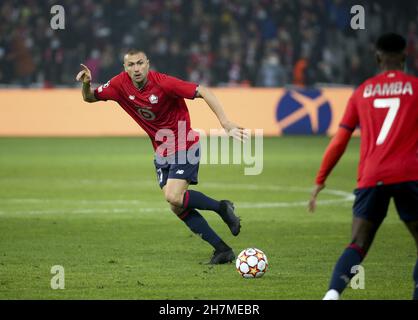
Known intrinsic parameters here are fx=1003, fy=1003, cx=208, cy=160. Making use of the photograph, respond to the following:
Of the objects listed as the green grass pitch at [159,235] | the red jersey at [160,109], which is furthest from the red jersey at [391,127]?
the red jersey at [160,109]

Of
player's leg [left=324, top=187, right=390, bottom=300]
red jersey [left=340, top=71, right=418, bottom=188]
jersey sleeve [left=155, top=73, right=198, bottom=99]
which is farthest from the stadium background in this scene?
jersey sleeve [left=155, top=73, right=198, bottom=99]

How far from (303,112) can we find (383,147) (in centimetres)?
1983

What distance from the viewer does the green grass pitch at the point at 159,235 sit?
8.13 metres

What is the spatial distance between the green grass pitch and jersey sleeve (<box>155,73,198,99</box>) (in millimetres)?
1592

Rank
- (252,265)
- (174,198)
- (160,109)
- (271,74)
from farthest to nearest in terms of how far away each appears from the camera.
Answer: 1. (271,74)
2. (160,109)
3. (174,198)
4. (252,265)

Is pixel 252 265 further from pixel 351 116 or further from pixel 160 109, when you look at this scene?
pixel 351 116

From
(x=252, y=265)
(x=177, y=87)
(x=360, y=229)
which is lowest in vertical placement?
(x=252, y=265)

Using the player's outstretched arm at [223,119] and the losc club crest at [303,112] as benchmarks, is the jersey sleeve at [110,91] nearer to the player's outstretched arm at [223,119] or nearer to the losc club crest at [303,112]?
the player's outstretched arm at [223,119]

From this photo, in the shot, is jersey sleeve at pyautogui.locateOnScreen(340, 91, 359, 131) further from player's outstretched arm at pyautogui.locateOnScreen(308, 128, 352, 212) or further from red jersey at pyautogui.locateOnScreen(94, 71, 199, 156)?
red jersey at pyautogui.locateOnScreen(94, 71, 199, 156)

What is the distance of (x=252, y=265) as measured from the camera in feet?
28.2

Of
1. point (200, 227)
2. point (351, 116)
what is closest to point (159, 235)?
point (200, 227)

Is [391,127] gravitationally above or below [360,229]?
above

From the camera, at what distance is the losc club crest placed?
25.9m

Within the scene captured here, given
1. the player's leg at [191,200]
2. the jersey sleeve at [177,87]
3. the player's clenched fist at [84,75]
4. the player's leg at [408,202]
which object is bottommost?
the player's leg at [191,200]
